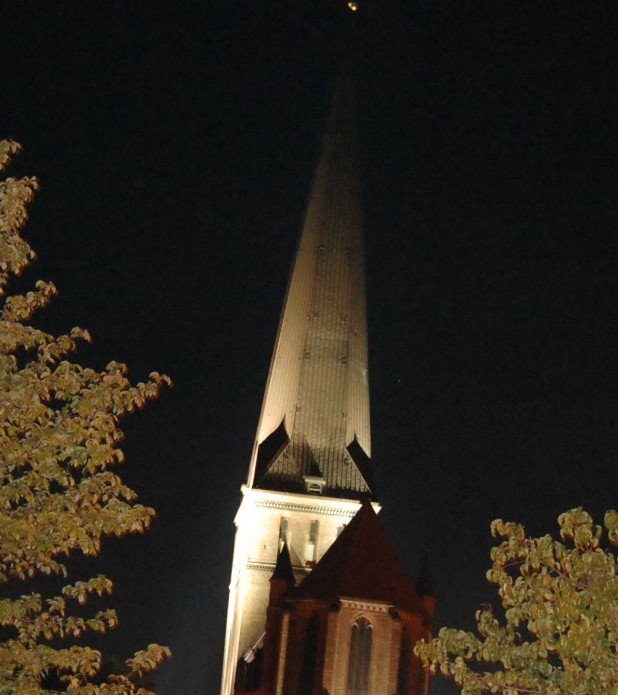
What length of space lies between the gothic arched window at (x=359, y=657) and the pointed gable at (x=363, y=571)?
1313mm

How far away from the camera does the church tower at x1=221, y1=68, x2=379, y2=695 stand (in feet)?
198

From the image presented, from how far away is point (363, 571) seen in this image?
52875 millimetres

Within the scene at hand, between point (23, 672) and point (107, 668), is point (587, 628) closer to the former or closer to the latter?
point (23, 672)

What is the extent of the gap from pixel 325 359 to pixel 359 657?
17767 millimetres

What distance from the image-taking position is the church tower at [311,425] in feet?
198

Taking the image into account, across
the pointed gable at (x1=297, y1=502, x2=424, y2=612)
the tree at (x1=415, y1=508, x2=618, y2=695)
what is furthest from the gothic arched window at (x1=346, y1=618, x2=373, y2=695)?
the tree at (x1=415, y1=508, x2=618, y2=695)

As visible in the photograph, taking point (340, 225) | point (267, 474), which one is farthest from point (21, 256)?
point (340, 225)

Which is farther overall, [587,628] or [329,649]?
[329,649]

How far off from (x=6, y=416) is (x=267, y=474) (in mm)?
47202

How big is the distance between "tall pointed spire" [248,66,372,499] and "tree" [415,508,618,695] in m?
44.9

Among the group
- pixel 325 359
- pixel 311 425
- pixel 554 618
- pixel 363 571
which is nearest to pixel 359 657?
pixel 363 571

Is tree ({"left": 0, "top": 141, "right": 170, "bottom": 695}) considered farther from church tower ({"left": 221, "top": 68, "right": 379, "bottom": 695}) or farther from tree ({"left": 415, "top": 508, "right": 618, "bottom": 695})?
church tower ({"left": 221, "top": 68, "right": 379, "bottom": 695})

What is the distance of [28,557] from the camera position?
1441cm

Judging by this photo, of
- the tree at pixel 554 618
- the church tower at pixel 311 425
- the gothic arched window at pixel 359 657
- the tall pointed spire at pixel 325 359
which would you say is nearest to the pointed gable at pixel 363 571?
the gothic arched window at pixel 359 657
